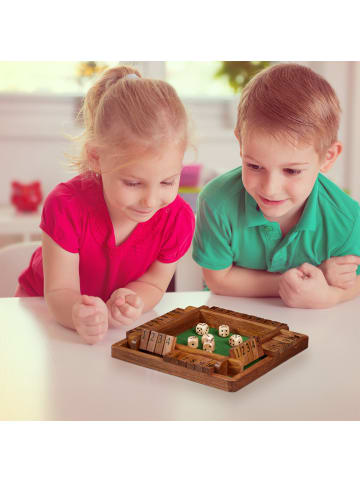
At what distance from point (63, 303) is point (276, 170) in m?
0.42

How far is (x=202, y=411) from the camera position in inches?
30.5

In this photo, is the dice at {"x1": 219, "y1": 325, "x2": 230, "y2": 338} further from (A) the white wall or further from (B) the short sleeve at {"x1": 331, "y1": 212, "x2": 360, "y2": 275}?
(A) the white wall

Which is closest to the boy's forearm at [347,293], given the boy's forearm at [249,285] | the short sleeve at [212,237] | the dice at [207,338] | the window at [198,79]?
the boy's forearm at [249,285]

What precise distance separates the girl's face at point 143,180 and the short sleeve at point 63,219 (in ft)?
0.31

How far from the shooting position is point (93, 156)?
100cm

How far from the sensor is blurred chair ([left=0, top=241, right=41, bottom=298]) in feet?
4.81

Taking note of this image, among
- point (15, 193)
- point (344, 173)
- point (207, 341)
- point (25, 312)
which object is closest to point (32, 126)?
point (15, 193)

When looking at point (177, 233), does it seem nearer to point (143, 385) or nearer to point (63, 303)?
point (63, 303)

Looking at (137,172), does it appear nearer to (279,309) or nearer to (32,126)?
(279,309)

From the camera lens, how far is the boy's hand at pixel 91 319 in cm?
95

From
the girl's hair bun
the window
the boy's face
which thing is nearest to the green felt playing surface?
the boy's face

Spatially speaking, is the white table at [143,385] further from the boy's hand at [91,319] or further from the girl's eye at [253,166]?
the girl's eye at [253,166]

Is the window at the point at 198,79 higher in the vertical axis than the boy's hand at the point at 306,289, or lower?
higher

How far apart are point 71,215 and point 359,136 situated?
7.45 ft
